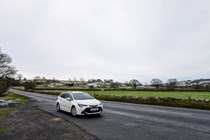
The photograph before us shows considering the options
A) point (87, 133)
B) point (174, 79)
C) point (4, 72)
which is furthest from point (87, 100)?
point (174, 79)

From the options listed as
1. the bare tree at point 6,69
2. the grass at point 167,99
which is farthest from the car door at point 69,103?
the bare tree at point 6,69

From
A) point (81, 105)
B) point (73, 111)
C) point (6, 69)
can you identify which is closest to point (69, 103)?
point (73, 111)

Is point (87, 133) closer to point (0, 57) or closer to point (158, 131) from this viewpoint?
point (158, 131)

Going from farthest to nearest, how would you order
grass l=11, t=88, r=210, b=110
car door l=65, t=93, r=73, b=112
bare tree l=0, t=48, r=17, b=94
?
bare tree l=0, t=48, r=17, b=94, grass l=11, t=88, r=210, b=110, car door l=65, t=93, r=73, b=112

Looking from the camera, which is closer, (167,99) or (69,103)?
(69,103)

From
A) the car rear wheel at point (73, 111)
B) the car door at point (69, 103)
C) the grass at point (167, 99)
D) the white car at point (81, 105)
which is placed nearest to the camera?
the white car at point (81, 105)

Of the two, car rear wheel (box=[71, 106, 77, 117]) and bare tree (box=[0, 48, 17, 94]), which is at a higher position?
bare tree (box=[0, 48, 17, 94])

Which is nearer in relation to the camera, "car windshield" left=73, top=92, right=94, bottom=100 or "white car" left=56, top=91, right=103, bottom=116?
"white car" left=56, top=91, right=103, bottom=116

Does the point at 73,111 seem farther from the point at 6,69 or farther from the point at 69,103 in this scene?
the point at 6,69

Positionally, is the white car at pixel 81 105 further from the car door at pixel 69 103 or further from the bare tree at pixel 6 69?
the bare tree at pixel 6 69

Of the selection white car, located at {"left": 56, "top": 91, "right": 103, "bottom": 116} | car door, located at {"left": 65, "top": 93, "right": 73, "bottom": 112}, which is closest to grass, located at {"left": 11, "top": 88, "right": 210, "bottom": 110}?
white car, located at {"left": 56, "top": 91, "right": 103, "bottom": 116}

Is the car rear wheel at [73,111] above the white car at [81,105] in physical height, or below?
below

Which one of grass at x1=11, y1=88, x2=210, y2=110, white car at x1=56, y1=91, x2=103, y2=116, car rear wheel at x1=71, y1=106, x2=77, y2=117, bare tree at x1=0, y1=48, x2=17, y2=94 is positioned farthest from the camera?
bare tree at x1=0, y1=48, x2=17, y2=94

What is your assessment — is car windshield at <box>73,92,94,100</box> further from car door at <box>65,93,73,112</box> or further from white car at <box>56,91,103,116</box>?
car door at <box>65,93,73,112</box>
